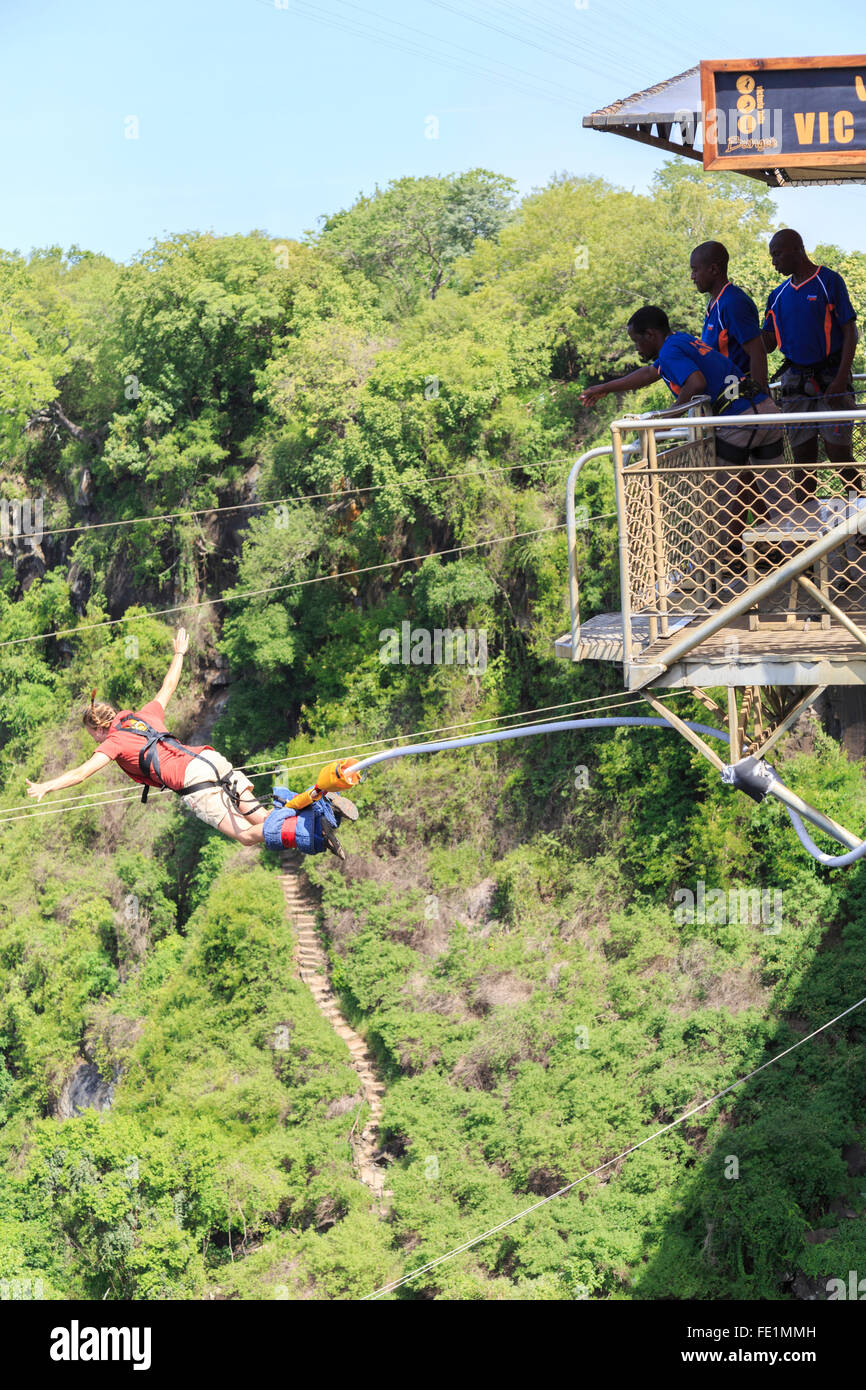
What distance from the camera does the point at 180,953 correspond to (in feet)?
94.7

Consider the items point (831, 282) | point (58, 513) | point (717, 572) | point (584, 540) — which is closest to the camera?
point (717, 572)

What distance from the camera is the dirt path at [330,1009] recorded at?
849 inches

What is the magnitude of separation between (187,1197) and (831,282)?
688 inches

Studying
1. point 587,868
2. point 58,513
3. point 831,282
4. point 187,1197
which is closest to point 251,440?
point 58,513

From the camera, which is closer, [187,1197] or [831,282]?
[831,282]

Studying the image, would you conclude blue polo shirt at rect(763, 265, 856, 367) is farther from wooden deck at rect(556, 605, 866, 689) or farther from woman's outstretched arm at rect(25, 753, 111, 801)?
woman's outstretched arm at rect(25, 753, 111, 801)

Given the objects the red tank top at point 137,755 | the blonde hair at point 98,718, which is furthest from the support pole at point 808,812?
the blonde hair at point 98,718

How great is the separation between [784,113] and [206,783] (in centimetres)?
511

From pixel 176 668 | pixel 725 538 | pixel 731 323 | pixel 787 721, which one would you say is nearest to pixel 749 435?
pixel 725 538

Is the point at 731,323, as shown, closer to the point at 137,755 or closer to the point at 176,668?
the point at 176,668

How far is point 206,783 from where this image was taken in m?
9.09

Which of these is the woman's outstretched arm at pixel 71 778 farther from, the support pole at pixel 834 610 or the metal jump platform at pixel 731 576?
the support pole at pixel 834 610

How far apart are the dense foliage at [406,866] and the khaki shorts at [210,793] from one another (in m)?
9.68

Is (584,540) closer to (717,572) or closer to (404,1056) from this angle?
(404,1056)
